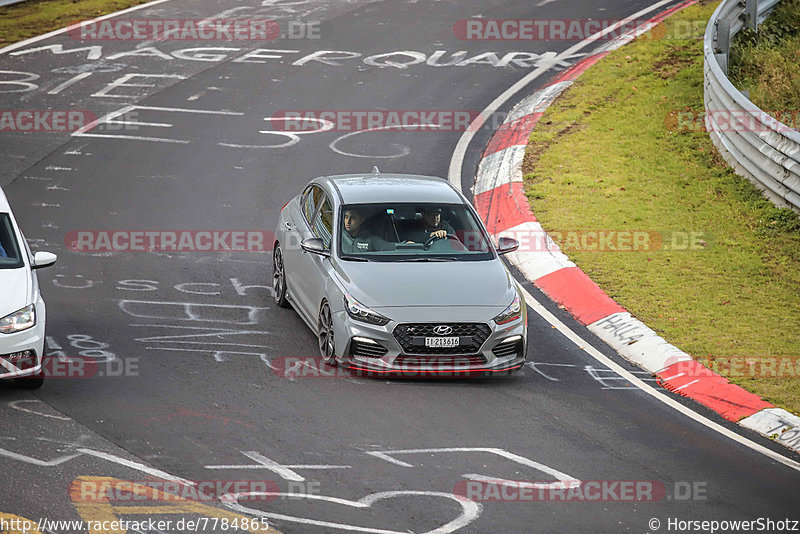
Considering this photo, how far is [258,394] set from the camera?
1020 cm

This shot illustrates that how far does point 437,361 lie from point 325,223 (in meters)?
2.38

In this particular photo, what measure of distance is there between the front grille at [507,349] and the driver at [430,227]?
5.43ft

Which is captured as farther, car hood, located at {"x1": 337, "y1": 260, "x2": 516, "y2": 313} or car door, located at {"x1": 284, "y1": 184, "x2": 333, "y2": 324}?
car door, located at {"x1": 284, "y1": 184, "x2": 333, "y2": 324}

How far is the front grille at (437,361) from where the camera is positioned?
10.6 m

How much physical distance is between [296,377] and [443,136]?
955cm

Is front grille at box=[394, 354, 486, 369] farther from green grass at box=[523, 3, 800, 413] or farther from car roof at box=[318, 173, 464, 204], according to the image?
green grass at box=[523, 3, 800, 413]

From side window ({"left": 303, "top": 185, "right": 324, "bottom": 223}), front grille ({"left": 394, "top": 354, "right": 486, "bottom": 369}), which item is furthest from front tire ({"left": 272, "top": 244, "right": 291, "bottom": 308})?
front grille ({"left": 394, "top": 354, "right": 486, "bottom": 369})

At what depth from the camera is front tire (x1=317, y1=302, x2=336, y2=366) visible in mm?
10969

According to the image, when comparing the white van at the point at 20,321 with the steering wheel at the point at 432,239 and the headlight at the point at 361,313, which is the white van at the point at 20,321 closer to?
the headlight at the point at 361,313

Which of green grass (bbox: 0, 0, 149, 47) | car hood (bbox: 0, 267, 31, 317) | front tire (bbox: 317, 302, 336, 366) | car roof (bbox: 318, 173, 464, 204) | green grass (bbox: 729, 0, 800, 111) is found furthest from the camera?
green grass (bbox: 0, 0, 149, 47)

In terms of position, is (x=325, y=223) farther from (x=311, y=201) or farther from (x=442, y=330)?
(x=442, y=330)

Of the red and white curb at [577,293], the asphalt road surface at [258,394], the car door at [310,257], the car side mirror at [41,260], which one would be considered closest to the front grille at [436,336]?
the asphalt road surface at [258,394]

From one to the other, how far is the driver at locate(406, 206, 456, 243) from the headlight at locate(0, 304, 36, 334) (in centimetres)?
393

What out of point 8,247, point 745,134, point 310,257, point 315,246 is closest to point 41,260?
point 8,247
